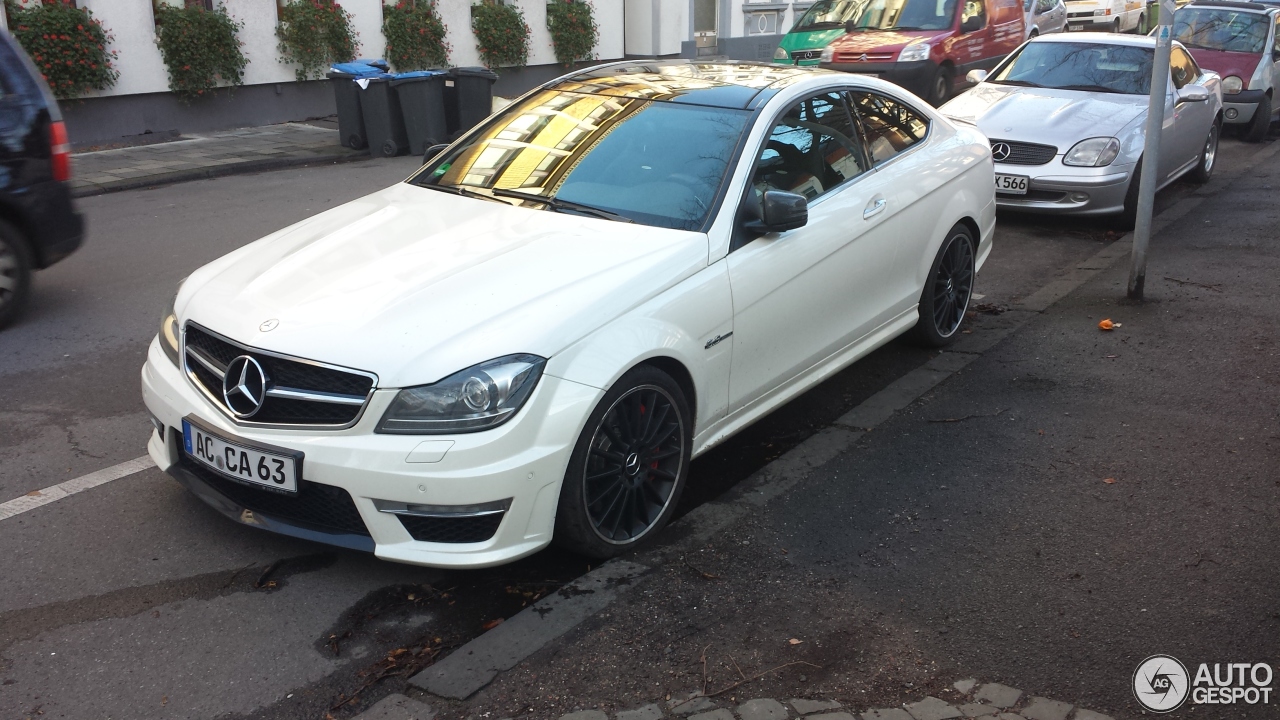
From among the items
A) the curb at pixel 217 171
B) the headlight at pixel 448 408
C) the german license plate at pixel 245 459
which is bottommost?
the curb at pixel 217 171

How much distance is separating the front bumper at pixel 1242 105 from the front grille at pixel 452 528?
14035 mm

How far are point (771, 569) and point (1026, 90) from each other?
7.93 m

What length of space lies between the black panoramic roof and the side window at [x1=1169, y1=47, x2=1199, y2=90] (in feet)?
23.2

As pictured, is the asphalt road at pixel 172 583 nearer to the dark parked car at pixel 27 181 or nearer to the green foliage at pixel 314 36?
the dark parked car at pixel 27 181

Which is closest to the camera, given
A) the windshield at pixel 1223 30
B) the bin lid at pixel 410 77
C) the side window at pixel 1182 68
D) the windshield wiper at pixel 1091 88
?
the windshield wiper at pixel 1091 88

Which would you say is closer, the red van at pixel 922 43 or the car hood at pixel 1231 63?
the car hood at pixel 1231 63

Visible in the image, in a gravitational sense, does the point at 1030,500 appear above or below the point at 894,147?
below

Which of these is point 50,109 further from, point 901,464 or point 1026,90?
point 1026,90

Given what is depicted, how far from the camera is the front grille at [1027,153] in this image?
9398 millimetres

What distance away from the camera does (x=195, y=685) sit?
3277 millimetres

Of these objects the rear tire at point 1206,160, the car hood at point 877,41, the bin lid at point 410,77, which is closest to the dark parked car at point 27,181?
the bin lid at point 410,77

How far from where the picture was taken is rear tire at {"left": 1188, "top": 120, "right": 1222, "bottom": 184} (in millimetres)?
11641

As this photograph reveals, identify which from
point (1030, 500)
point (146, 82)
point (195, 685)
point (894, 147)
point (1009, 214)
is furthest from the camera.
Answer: point (146, 82)

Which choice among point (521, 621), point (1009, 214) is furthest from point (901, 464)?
point (1009, 214)
